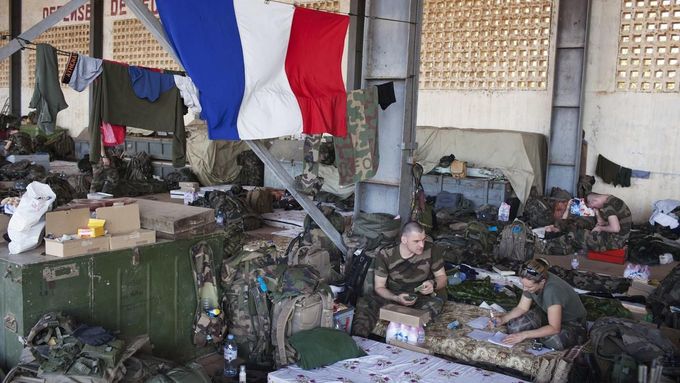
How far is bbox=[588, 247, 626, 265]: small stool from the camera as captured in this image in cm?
963

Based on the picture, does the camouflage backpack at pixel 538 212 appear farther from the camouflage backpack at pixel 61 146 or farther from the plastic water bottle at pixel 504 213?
the camouflage backpack at pixel 61 146

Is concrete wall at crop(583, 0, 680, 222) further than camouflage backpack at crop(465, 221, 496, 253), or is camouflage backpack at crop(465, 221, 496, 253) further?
concrete wall at crop(583, 0, 680, 222)

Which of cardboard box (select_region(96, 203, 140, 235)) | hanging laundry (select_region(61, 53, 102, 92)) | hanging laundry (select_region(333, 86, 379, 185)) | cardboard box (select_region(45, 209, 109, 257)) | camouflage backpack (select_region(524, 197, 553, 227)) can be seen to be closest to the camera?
cardboard box (select_region(45, 209, 109, 257))

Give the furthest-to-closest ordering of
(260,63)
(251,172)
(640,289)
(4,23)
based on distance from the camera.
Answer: (4,23)
(251,172)
(640,289)
(260,63)

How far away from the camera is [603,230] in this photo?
9.61 m

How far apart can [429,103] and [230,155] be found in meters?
5.16

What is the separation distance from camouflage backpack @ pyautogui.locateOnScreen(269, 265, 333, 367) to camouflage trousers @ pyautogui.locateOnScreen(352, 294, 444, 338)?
1.87 feet

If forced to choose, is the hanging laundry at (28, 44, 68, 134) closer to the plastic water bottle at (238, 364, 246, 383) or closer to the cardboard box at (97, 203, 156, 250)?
the cardboard box at (97, 203, 156, 250)

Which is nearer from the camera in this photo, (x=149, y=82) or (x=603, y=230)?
(x=149, y=82)

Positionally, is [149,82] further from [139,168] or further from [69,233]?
[139,168]

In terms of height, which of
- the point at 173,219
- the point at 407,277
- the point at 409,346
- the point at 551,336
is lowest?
the point at 409,346

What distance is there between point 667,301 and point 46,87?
711 centimetres

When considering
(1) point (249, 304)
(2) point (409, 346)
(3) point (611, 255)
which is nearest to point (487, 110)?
(3) point (611, 255)

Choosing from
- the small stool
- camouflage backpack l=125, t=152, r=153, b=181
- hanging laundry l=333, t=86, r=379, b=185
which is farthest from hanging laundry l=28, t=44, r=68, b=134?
camouflage backpack l=125, t=152, r=153, b=181
